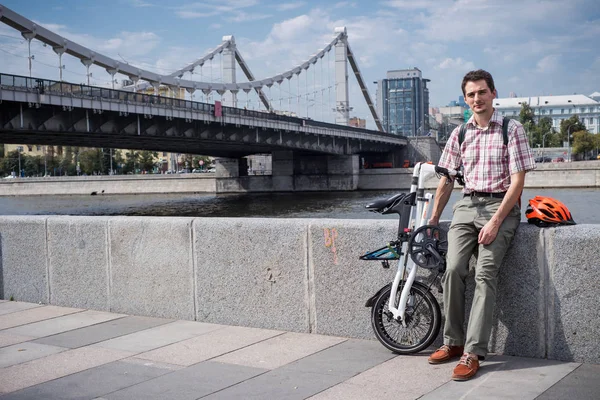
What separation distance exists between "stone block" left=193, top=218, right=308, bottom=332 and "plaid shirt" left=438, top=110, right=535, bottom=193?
1.51 metres

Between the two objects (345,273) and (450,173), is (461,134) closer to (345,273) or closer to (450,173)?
(450,173)

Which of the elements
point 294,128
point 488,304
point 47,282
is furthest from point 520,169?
point 294,128

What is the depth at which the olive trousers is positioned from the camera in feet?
14.5

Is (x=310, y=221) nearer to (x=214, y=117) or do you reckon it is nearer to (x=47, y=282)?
(x=47, y=282)

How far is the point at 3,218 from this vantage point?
794cm

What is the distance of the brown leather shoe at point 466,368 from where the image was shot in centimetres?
423

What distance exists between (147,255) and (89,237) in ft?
2.56

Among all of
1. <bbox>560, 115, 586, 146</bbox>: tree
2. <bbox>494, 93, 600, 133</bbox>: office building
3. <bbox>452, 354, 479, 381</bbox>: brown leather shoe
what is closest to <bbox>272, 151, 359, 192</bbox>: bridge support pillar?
<bbox>560, 115, 586, 146</bbox>: tree

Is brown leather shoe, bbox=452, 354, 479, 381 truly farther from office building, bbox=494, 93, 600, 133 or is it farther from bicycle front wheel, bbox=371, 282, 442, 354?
office building, bbox=494, 93, 600, 133

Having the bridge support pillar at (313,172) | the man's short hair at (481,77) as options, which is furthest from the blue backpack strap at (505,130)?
the bridge support pillar at (313,172)

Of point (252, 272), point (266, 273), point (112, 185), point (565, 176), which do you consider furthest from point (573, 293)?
point (112, 185)

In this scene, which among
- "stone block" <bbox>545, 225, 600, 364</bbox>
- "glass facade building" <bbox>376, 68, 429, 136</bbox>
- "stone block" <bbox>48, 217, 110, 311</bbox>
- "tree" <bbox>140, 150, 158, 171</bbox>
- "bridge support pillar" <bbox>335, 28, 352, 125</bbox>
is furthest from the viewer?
"glass facade building" <bbox>376, 68, 429, 136</bbox>

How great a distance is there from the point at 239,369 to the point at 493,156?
2.08 metres

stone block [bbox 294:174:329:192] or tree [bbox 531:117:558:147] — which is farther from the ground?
tree [bbox 531:117:558:147]
